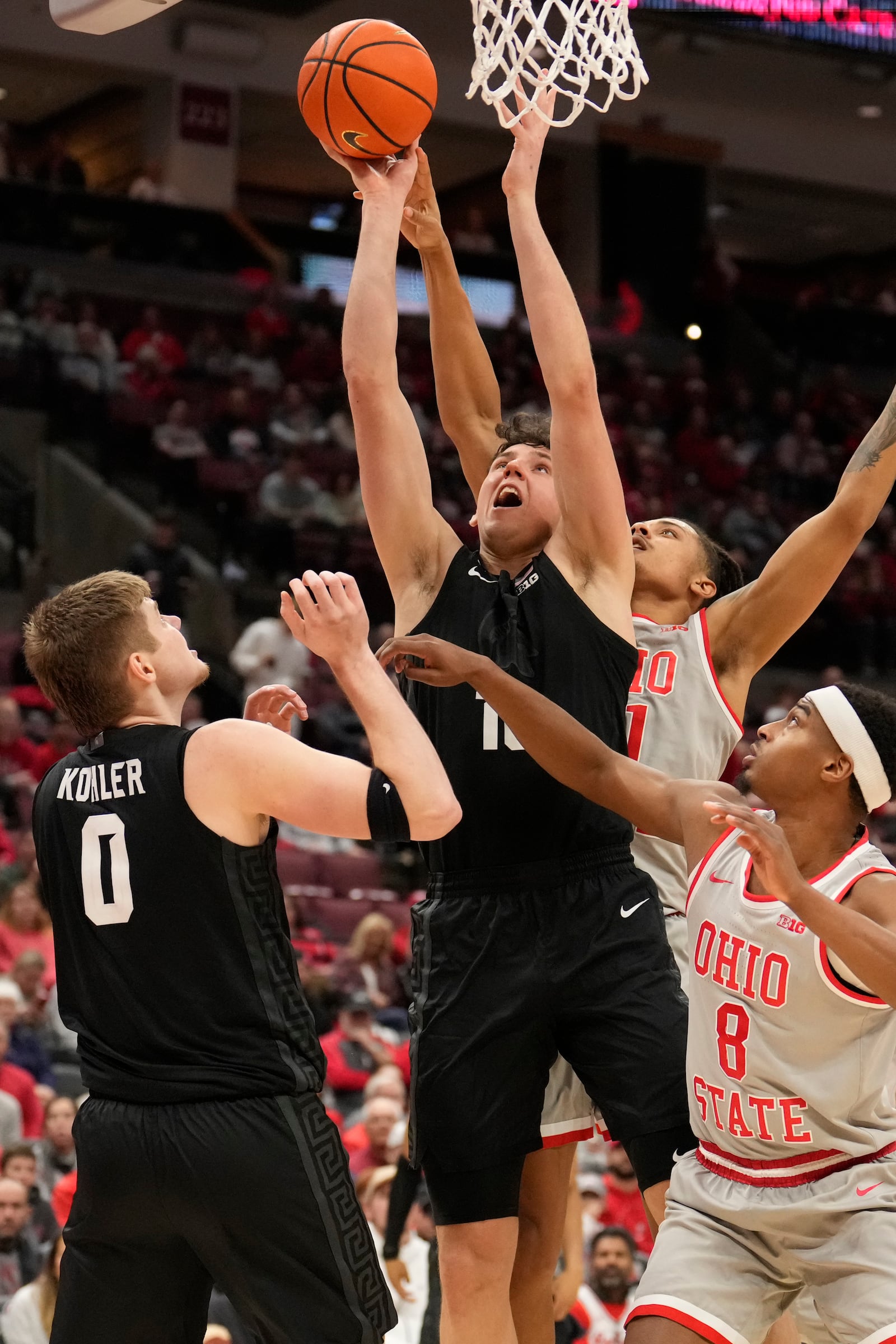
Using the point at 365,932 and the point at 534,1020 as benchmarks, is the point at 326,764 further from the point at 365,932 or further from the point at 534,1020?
the point at 365,932

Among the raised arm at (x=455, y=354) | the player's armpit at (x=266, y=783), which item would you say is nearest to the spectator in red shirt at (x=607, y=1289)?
the raised arm at (x=455, y=354)

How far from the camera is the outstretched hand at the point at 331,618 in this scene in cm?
324

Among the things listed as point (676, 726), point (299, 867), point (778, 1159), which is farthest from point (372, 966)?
point (778, 1159)

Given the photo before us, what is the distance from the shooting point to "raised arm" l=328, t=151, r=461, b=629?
13.0 feet

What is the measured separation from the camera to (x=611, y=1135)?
155 inches

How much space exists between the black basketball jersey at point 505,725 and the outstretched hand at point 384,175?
3.05 feet

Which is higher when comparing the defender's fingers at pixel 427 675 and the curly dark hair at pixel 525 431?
the curly dark hair at pixel 525 431

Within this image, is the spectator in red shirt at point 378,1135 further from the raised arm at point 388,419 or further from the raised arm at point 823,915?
the raised arm at point 823,915

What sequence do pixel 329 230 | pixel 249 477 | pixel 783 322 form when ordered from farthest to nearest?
pixel 783 322 → pixel 329 230 → pixel 249 477

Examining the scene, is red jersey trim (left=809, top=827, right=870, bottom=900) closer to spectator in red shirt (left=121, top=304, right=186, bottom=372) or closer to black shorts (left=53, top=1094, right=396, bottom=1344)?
black shorts (left=53, top=1094, right=396, bottom=1344)

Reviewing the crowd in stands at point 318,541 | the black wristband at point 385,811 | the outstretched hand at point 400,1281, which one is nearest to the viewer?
the black wristband at point 385,811

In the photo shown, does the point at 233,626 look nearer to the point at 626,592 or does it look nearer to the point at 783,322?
the point at 783,322

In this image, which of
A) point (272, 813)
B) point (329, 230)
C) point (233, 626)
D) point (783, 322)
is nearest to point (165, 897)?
point (272, 813)

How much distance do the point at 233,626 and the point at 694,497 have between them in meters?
5.92
